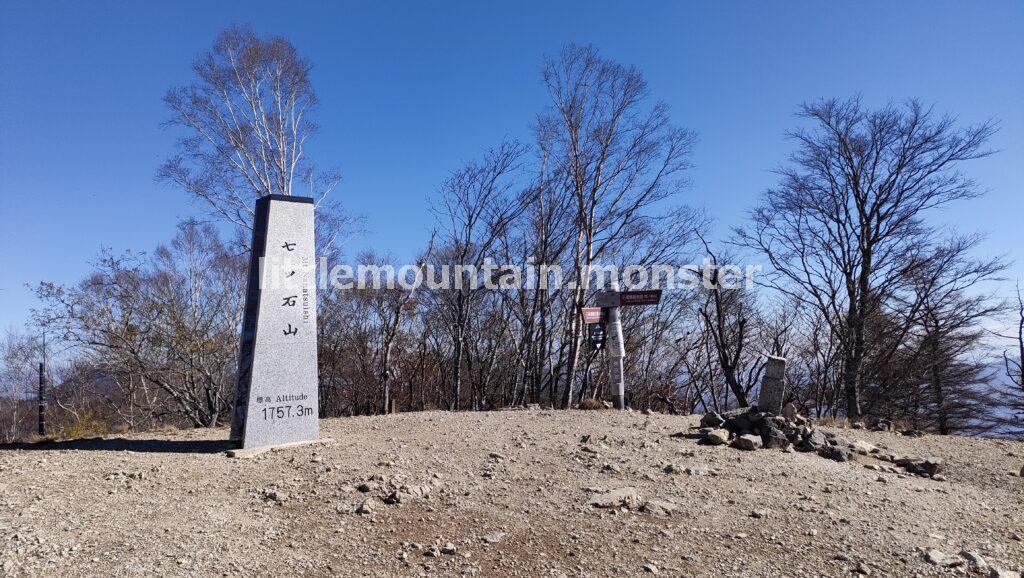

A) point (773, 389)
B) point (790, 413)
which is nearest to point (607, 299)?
point (773, 389)

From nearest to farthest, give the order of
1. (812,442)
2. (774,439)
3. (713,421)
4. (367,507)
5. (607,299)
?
(367,507), (774,439), (812,442), (713,421), (607,299)

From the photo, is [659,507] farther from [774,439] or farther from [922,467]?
[922,467]

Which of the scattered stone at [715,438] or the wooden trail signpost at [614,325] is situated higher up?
the wooden trail signpost at [614,325]

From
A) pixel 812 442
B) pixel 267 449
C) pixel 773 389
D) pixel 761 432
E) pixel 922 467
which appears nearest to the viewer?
pixel 267 449

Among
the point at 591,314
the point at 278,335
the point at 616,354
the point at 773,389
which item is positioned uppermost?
the point at 591,314

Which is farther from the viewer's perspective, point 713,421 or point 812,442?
point 713,421

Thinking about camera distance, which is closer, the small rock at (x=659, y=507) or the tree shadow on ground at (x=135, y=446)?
the small rock at (x=659, y=507)

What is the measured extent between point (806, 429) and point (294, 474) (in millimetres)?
5735

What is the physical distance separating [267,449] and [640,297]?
585 cm

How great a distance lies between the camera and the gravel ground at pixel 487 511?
300 cm

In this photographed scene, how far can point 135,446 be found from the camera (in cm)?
573

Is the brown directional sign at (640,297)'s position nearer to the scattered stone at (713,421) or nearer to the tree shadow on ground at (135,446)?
the scattered stone at (713,421)

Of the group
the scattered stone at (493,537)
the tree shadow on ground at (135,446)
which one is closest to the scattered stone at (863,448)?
the scattered stone at (493,537)

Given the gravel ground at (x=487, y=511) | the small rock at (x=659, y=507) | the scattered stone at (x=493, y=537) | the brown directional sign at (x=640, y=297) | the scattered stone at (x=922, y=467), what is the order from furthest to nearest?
the brown directional sign at (x=640, y=297)
the scattered stone at (x=922, y=467)
the small rock at (x=659, y=507)
the scattered stone at (x=493, y=537)
the gravel ground at (x=487, y=511)
